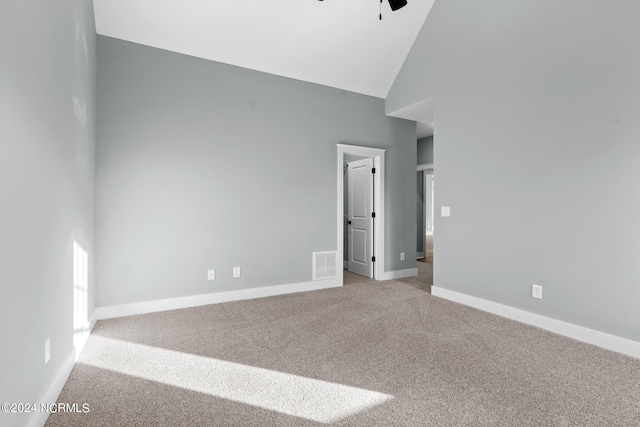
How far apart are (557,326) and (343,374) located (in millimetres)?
2196

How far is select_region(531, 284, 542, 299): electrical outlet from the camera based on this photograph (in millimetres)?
3193

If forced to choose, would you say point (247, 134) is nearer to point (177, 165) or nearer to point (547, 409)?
point (177, 165)

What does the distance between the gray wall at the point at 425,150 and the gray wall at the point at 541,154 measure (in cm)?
329

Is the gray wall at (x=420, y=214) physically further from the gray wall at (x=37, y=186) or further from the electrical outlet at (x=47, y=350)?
the electrical outlet at (x=47, y=350)

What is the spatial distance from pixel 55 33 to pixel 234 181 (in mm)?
2295

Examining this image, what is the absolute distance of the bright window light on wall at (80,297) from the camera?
2460 mm

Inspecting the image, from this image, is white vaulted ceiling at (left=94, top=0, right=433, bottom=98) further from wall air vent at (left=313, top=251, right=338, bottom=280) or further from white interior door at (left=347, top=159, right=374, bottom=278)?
wall air vent at (left=313, top=251, right=338, bottom=280)

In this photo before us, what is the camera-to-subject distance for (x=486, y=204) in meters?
3.71

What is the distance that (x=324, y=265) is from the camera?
15.6 ft

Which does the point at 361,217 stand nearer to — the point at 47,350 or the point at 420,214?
the point at 420,214

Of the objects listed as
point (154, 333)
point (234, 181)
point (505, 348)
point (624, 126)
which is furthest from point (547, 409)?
point (234, 181)

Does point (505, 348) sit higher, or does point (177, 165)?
point (177, 165)

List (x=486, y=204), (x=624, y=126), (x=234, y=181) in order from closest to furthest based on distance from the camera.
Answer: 1. (x=624, y=126)
2. (x=486, y=204)
3. (x=234, y=181)

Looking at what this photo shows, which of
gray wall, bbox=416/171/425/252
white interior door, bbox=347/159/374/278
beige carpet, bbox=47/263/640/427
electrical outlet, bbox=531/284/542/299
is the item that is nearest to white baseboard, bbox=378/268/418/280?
white interior door, bbox=347/159/374/278
